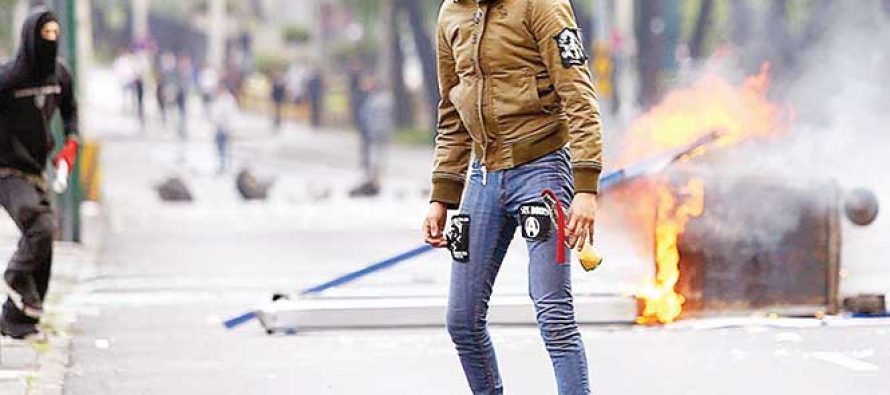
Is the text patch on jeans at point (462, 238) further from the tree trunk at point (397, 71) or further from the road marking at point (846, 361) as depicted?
the tree trunk at point (397, 71)

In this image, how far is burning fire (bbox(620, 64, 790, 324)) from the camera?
1005 cm

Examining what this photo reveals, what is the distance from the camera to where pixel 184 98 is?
42.5m

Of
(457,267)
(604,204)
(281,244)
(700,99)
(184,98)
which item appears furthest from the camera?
(184,98)

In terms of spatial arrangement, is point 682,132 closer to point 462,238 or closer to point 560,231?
point 462,238

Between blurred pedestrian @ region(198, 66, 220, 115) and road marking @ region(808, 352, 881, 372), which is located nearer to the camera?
road marking @ region(808, 352, 881, 372)

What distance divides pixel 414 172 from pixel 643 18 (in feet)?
18.3

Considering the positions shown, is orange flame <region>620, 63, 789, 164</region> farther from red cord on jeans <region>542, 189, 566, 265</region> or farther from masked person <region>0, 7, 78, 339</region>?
red cord on jeans <region>542, 189, 566, 265</region>

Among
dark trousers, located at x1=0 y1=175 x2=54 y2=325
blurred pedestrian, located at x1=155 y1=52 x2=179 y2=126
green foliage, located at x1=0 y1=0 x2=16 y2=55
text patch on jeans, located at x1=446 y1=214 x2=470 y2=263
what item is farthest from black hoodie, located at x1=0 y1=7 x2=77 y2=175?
blurred pedestrian, located at x1=155 y1=52 x2=179 y2=126

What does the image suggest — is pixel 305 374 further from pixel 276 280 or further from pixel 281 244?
pixel 281 244

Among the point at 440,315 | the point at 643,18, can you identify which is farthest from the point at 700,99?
the point at 643,18

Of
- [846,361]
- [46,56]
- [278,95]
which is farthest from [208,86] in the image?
[846,361]

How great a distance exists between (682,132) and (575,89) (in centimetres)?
550

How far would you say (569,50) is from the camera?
19.5 ft

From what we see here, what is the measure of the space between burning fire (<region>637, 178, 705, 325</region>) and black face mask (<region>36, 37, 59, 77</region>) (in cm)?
307
